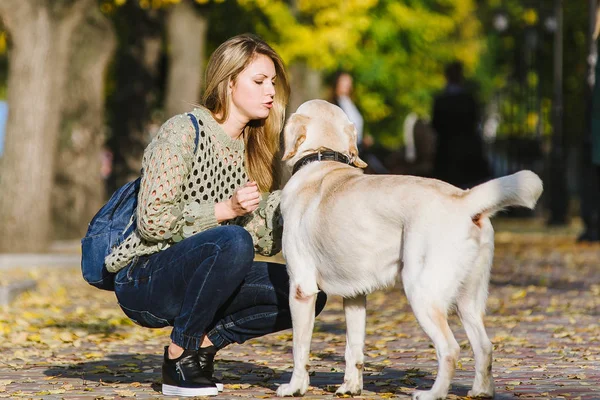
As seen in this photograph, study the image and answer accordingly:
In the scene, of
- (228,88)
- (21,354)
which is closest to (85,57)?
(21,354)

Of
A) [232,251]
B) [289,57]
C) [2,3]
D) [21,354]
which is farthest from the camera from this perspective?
[289,57]

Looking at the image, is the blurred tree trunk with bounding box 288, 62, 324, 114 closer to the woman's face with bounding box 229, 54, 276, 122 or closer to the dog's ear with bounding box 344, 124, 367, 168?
the woman's face with bounding box 229, 54, 276, 122

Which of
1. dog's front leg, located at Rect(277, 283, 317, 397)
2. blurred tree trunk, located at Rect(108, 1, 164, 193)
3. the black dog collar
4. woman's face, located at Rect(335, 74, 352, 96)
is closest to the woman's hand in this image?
the black dog collar

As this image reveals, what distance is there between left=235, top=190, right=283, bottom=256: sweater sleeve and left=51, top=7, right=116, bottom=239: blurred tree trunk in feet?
43.2

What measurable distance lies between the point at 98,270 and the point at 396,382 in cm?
160

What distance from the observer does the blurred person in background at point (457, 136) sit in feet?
55.0

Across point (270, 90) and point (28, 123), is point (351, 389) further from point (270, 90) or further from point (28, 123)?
point (28, 123)

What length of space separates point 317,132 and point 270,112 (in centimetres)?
52

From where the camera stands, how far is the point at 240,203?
580cm

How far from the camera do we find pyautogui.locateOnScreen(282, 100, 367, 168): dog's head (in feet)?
19.5

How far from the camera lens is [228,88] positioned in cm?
619

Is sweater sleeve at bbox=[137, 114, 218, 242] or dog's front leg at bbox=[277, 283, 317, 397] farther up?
sweater sleeve at bbox=[137, 114, 218, 242]

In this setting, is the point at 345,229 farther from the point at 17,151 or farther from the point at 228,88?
the point at 17,151

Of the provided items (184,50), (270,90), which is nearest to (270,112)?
(270,90)
